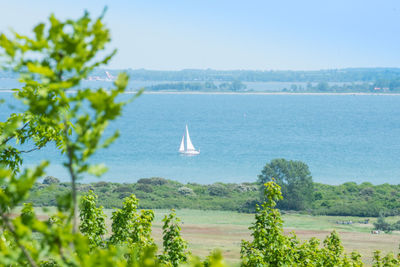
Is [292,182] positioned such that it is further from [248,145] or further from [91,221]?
[248,145]

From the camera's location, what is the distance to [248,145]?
78.4 metres

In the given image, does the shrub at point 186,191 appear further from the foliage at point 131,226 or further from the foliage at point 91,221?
the foliage at point 91,221

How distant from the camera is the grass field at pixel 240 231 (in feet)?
84.1

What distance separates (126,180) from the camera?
52625 millimetres

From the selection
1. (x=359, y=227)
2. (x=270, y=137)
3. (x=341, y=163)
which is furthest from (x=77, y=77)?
(x=270, y=137)

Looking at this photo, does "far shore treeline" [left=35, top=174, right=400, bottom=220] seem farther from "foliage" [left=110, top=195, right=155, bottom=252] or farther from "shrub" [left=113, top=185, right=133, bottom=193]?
"foliage" [left=110, top=195, right=155, bottom=252]

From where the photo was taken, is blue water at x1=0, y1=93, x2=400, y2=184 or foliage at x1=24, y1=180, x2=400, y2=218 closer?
foliage at x1=24, y1=180, x2=400, y2=218

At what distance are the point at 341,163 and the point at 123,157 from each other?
26.4 meters

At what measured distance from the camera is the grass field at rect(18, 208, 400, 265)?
25.6m

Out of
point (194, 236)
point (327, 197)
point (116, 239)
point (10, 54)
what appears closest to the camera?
point (10, 54)

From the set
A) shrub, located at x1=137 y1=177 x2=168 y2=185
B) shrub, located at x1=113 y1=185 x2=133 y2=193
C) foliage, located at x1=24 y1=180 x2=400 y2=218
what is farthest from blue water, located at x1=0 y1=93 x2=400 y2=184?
shrub, located at x1=113 y1=185 x2=133 y2=193

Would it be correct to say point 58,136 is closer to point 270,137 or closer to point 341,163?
point 341,163

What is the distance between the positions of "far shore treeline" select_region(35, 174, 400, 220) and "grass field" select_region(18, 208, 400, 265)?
4.75 ft

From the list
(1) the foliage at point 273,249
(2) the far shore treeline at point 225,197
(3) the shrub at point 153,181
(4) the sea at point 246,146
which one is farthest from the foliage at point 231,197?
(1) the foliage at point 273,249
